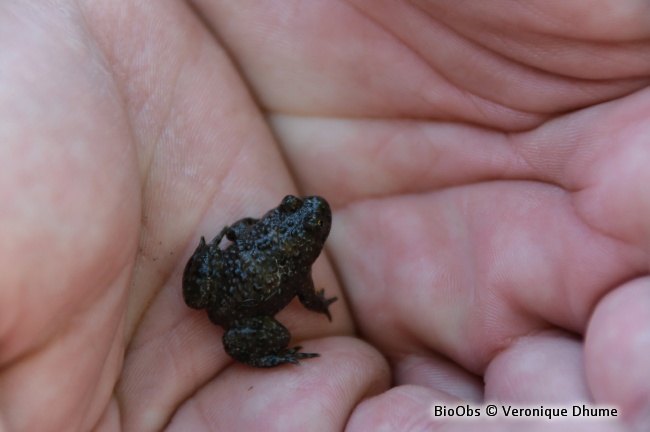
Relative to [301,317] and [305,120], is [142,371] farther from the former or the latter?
[305,120]

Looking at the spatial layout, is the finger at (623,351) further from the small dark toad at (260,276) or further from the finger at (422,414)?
the small dark toad at (260,276)

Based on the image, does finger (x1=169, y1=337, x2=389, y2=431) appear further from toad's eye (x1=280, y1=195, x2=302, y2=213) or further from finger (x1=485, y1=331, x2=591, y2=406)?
toad's eye (x1=280, y1=195, x2=302, y2=213)

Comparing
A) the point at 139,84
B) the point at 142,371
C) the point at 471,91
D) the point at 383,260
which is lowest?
the point at 142,371

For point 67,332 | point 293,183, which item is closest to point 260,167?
point 293,183

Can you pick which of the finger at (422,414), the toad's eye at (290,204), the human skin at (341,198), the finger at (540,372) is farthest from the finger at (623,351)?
the toad's eye at (290,204)

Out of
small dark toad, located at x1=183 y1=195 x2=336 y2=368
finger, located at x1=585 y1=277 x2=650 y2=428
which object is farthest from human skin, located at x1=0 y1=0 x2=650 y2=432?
small dark toad, located at x1=183 y1=195 x2=336 y2=368

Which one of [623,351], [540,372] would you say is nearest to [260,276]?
[540,372]

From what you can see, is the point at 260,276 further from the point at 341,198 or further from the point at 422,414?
the point at 422,414
